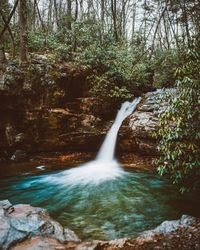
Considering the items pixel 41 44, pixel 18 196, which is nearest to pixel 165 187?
pixel 18 196

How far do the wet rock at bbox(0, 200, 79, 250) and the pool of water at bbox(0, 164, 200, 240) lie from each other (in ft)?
1.76

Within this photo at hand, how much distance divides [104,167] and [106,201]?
12.0ft

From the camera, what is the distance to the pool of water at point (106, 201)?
7.04m

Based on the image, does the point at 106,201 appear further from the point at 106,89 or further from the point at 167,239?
the point at 106,89

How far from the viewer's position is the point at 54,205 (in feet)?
27.9

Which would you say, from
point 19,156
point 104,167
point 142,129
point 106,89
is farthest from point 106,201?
point 106,89

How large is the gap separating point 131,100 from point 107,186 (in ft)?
20.2

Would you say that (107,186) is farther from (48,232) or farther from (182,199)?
(48,232)

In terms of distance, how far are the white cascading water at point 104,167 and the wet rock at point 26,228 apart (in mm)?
3731

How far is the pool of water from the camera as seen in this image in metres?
7.04

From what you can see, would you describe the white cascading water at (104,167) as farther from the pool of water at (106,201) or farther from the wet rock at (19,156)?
the wet rock at (19,156)

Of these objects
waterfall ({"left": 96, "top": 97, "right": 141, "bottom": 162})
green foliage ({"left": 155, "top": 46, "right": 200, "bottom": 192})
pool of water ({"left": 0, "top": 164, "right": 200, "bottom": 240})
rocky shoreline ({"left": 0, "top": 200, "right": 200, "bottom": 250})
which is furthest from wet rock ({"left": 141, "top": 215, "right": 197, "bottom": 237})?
waterfall ({"left": 96, "top": 97, "right": 141, "bottom": 162})

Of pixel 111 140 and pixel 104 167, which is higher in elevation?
pixel 111 140

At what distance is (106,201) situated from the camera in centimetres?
867
